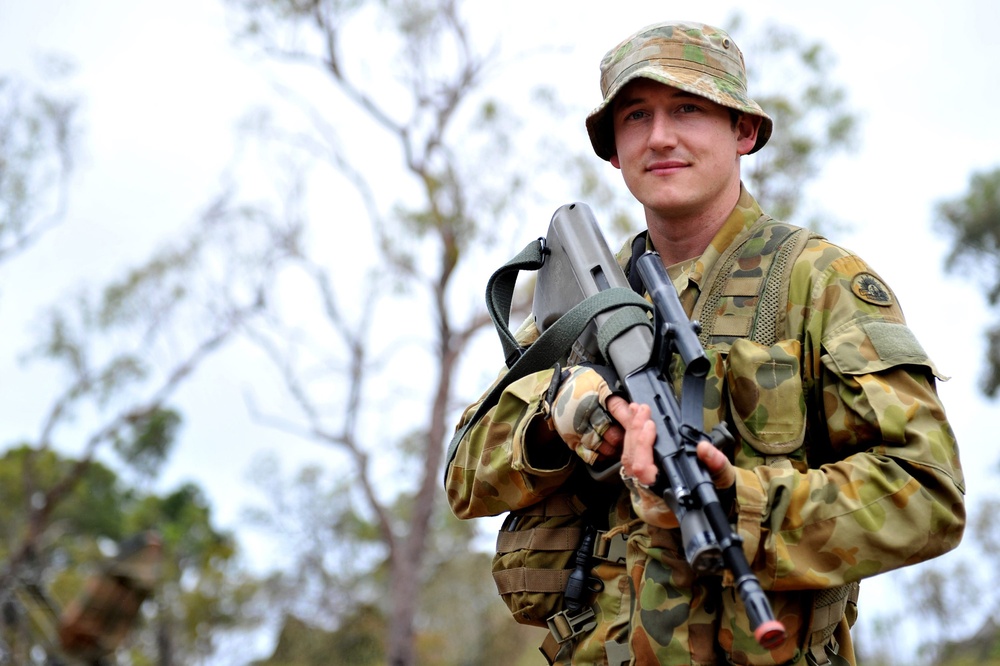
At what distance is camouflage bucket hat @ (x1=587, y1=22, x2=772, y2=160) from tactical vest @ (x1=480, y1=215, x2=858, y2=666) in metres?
0.32

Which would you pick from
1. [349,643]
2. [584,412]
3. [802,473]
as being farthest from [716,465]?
[349,643]

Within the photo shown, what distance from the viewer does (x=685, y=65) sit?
2.47 metres

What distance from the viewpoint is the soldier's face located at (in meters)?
2.46

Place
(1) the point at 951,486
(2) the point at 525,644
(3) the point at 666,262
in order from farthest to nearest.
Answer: (2) the point at 525,644 < (3) the point at 666,262 < (1) the point at 951,486

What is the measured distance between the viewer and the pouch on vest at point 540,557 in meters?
2.47

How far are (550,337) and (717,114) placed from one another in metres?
0.65

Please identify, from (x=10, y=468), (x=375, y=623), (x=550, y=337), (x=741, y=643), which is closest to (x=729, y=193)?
(x=550, y=337)

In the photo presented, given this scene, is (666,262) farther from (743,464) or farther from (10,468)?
(10,468)

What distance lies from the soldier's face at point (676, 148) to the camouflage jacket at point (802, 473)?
0.51ft

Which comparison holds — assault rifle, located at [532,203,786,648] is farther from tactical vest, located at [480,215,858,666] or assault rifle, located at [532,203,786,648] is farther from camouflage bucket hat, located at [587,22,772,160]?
camouflage bucket hat, located at [587,22,772,160]

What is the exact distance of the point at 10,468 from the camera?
32969 mm

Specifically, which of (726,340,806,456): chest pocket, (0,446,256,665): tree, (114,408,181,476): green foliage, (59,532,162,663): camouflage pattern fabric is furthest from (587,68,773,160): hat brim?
(114,408,181,476): green foliage

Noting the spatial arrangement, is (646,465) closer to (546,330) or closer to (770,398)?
(770,398)

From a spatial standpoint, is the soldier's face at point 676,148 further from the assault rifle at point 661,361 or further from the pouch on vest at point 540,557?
the pouch on vest at point 540,557
